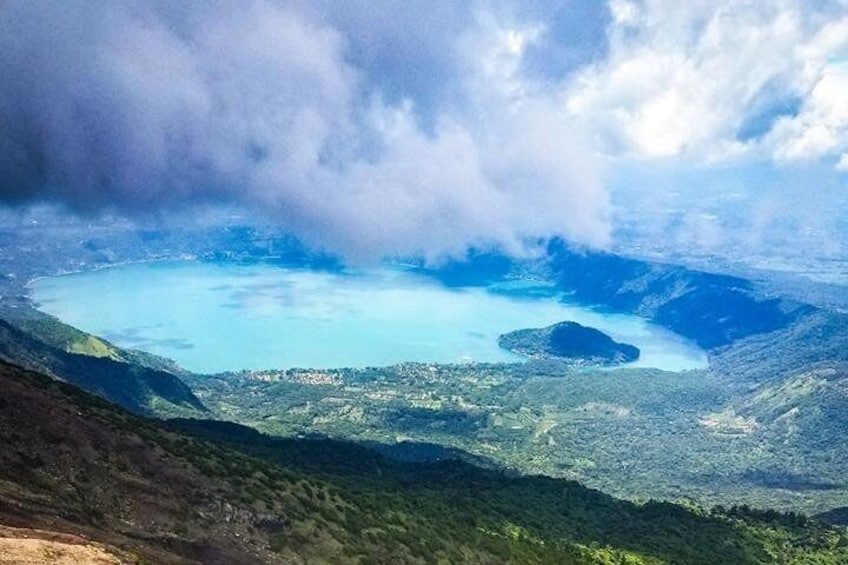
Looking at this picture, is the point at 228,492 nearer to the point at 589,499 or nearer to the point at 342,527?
the point at 342,527

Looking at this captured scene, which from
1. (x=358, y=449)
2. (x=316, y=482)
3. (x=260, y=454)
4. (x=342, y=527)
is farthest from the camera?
(x=358, y=449)

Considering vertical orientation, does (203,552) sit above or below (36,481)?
below

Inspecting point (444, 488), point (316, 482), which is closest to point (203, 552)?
point (316, 482)

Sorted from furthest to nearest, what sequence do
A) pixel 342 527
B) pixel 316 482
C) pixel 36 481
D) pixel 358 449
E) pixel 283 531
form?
1. pixel 358 449
2. pixel 316 482
3. pixel 342 527
4. pixel 283 531
5. pixel 36 481

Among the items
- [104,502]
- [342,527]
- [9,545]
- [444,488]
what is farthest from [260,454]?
[9,545]

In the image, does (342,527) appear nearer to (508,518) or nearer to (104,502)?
(104,502)

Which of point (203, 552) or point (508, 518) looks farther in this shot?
point (508, 518)
